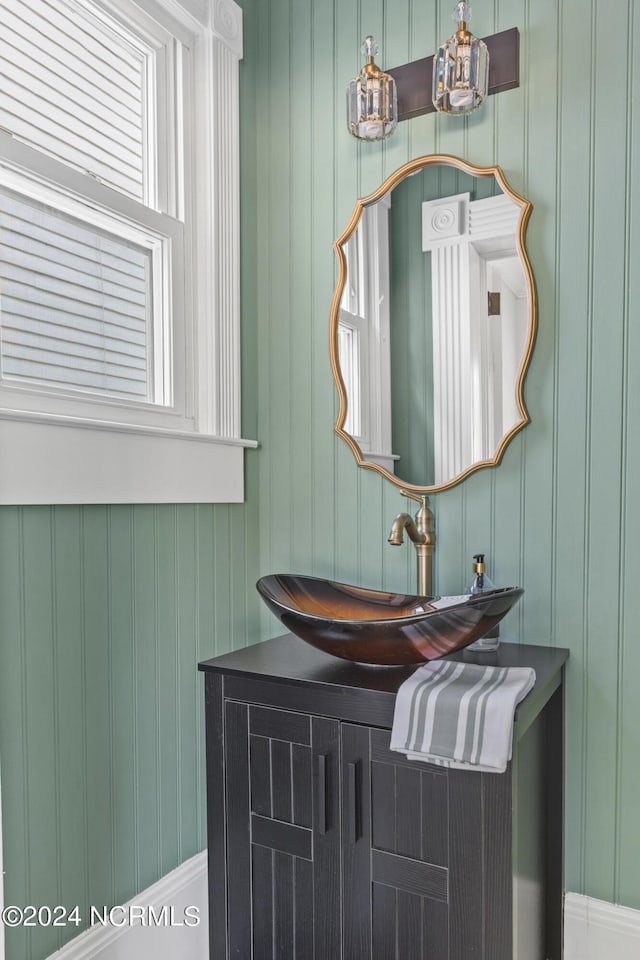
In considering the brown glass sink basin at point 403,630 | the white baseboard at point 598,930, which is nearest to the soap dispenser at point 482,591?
the brown glass sink basin at point 403,630

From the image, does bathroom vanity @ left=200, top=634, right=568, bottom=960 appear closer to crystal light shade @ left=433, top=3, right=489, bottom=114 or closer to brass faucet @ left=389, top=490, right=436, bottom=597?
brass faucet @ left=389, top=490, right=436, bottom=597

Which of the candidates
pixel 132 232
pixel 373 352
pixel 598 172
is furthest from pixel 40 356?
pixel 598 172

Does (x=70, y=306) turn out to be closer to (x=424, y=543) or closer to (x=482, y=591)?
(x=424, y=543)

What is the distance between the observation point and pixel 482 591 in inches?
60.5

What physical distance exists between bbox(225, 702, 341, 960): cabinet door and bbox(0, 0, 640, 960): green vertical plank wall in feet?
0.88

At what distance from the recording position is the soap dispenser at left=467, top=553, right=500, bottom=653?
151 cm

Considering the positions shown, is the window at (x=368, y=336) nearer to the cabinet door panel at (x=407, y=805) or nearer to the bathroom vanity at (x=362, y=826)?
the bathroom vanity at (x=362, y=826)

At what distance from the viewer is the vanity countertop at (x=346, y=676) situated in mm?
1226

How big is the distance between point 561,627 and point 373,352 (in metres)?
0.82

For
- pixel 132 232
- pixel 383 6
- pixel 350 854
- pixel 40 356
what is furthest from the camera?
pixel 383 6

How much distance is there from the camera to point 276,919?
135cm

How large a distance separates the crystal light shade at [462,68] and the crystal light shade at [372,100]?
13 centimetres

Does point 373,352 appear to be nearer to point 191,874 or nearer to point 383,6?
point 383,6

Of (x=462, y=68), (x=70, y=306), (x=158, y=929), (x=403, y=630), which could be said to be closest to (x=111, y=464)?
(x=70, y=306)
